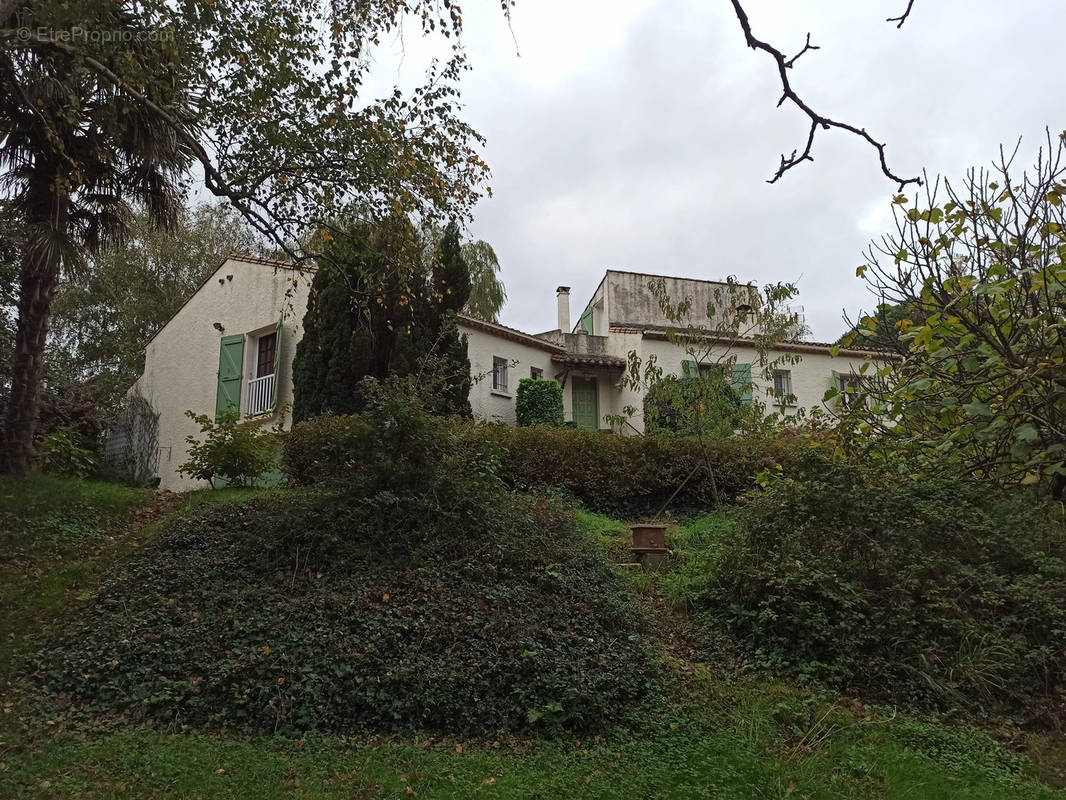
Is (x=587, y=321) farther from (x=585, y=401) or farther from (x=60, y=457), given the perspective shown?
(x=60, y=457)

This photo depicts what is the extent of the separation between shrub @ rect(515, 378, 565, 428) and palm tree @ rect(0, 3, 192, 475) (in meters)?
9.99

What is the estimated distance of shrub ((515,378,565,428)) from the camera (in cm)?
1955

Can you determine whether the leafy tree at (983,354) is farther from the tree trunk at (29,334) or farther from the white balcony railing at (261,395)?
the white balcony railing at (261,395)

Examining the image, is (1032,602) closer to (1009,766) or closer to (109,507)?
(1009,766)

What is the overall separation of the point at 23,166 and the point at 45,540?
5.27 meters

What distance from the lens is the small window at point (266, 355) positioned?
17.4 metres

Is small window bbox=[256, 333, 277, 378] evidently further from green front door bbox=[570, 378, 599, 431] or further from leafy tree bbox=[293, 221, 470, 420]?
green front door bbox=[570, 378, 599, 431]

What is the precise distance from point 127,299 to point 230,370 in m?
10.3

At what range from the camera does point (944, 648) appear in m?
6.52

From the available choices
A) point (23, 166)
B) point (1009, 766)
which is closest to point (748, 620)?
point (1009, 766)

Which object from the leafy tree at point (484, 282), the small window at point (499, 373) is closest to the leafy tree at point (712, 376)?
the small window at point (499, 373)

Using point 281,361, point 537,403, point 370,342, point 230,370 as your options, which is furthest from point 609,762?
point 230,370

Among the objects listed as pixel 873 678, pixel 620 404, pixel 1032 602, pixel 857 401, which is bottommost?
pixel 873 678

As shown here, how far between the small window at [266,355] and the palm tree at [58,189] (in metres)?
5.77
